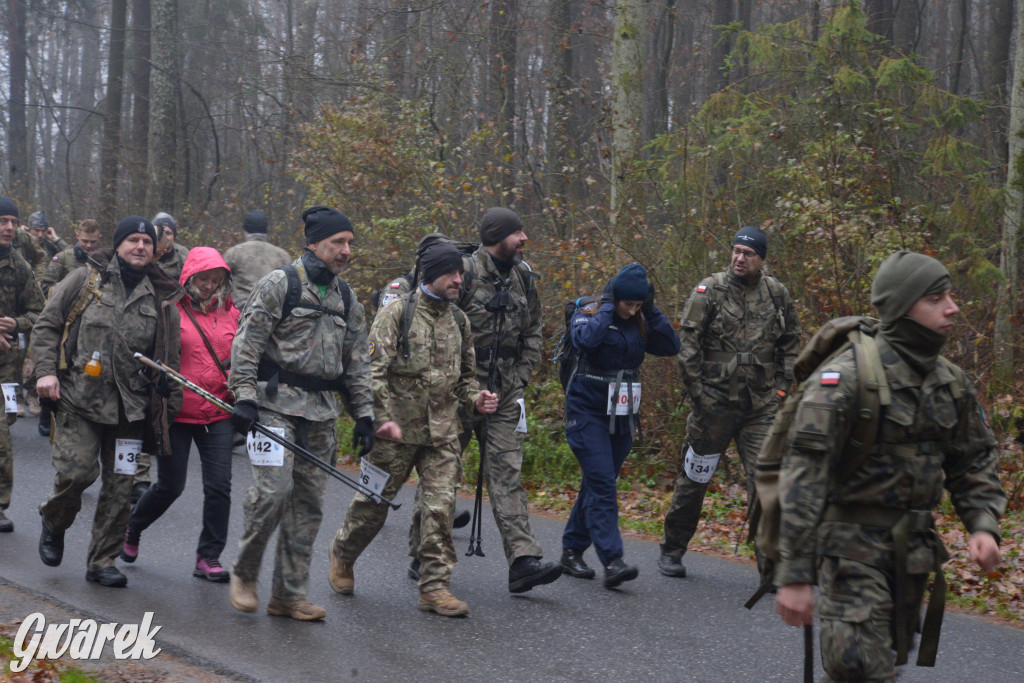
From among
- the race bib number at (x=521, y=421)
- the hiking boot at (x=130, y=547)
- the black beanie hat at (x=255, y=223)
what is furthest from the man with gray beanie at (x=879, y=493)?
the black beanie hat at (x=255, y=223)

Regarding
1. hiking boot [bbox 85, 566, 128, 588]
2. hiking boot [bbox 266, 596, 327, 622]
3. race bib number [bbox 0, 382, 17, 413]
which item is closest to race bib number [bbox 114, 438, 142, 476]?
hiking boot [bbox 85, 566, 128, 588]

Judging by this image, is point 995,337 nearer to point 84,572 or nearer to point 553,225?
point 553,225

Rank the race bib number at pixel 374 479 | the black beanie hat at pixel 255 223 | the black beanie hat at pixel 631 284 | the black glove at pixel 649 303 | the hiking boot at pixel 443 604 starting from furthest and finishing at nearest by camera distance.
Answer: the black beanie hat at pixel 255 223, the black glove at pixel 649 303, the black beanie hat at pixel 631 284, the race bib number at pixel 374 479, the hiking boot at pixel 443 604

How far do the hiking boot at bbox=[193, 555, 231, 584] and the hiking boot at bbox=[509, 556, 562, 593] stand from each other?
1.76m

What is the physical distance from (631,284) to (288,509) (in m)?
2.41

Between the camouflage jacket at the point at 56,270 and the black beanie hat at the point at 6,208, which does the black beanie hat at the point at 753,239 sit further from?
the camouflage jacket at the point at 56,270

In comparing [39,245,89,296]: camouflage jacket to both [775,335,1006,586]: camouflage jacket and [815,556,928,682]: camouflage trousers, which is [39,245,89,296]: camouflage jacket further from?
[815,556,928,682]: camouflage trousers

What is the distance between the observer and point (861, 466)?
11.9 ft

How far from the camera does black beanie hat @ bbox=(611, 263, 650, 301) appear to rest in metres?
6.67

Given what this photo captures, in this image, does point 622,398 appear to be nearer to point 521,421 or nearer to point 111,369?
point 521,421

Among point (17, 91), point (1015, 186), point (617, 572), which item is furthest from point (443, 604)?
point (17, 91)

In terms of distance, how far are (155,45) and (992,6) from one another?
53.4 ft

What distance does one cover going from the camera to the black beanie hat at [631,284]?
6.67 metres

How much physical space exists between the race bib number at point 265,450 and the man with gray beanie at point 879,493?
291cm
